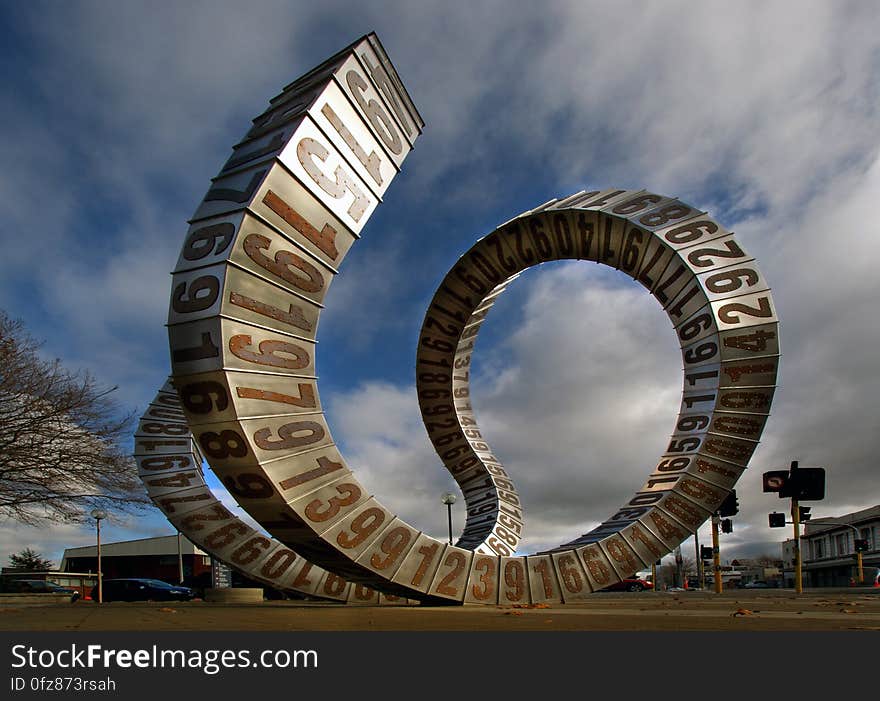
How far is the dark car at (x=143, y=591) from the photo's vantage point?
31312mm

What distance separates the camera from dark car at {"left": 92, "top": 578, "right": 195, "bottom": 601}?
31.3m

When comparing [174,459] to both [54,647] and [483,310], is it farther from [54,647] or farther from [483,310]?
[54,647]

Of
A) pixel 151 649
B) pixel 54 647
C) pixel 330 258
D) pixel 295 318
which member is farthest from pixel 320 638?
pixel 330 258

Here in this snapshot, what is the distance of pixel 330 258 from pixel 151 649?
7584 millimetres

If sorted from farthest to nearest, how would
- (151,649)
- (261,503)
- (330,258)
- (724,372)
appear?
(724,372) < (330,258) < (261,503) < (151,649)

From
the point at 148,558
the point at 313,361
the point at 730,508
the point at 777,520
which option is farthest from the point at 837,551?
the point at 313,361

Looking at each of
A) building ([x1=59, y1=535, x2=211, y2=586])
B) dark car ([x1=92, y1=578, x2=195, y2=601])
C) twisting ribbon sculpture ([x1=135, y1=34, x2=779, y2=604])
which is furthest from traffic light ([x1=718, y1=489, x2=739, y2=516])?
building ([x1=59, y1=535, x2=211, y2=586])

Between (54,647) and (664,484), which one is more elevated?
(664,484)

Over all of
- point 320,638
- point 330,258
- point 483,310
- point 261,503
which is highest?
point 483,310

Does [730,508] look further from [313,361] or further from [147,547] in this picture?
[147,547]

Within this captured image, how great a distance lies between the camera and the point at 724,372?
16109 millimetres

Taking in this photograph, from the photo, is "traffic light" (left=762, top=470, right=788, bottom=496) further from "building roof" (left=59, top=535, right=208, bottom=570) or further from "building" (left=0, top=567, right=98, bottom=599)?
"building roof" (left=59, top=535, right=208, bottom=570)

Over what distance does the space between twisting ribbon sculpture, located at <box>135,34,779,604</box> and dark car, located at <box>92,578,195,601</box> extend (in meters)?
14.6

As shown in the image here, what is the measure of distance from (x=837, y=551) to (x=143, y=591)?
3316 inches
